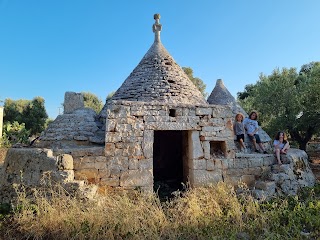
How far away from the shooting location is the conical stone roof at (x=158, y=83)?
6090 mm

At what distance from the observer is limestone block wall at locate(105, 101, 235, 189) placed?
16.3 ft

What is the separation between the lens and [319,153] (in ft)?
48.3

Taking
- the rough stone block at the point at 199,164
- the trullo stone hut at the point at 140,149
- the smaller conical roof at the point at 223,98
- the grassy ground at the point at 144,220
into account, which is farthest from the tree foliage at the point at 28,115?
the rough stone block at the point at 199,164

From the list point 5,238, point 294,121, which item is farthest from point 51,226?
point 294,121

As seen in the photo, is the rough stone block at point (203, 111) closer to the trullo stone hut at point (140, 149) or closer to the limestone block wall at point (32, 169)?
the trullo stone hut at point (140, 149)

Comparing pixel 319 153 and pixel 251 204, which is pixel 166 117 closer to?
pixel 251 204

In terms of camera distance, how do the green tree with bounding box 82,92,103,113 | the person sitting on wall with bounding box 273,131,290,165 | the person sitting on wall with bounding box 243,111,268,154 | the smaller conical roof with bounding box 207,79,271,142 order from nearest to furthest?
the person sitting on wall with bounding box 273,131,290,165 < the person sitting on wall with bounding box 243,111,268,154 < the smaller conical roof with bounding box 207,79,271,142 < the green tree with bounding box 82,92,103,113

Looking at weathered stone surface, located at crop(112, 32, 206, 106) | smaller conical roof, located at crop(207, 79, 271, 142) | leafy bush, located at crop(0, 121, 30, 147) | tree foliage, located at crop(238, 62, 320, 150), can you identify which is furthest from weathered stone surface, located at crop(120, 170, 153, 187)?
leafy bush, located at crop(0, 121, 30, 147)

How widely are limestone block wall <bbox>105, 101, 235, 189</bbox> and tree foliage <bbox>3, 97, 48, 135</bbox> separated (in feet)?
65.1

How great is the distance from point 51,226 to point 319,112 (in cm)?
1207

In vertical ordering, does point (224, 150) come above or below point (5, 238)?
above

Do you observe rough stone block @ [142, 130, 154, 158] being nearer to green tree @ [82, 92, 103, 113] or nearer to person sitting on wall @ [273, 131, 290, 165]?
person sitting on wall @ [273, 131, 290, 165]

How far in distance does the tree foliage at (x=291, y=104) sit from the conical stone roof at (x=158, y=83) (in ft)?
25.0

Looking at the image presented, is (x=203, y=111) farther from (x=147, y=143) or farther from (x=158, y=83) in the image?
(x=158, y=83)
